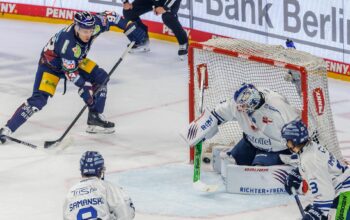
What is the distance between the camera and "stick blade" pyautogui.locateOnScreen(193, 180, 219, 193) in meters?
9.55

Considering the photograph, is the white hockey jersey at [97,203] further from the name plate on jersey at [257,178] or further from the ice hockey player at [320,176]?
the name plate on jersey at [257,178]

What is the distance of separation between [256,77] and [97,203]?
3614 mm

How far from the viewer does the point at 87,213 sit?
22.1 ft

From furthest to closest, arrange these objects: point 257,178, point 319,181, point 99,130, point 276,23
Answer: point 276,23, point 99,130, point 257,178, point 319,181

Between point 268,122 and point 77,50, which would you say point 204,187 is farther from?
point 77,50

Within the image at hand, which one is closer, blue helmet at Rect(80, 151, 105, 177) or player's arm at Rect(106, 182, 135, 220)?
player's arm at Rect(106, 182, 135, 220)

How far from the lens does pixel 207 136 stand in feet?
31.8

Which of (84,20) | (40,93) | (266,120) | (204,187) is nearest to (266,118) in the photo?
(266,120)

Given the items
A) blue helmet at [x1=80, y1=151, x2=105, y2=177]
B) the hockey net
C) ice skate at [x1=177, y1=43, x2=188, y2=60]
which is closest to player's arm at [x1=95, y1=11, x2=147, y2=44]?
the hockey net

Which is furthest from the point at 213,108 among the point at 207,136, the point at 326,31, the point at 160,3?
the point at 160,3

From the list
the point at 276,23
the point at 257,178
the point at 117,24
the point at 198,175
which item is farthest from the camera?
the point at 276,23

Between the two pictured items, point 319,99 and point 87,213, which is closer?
point 87,213

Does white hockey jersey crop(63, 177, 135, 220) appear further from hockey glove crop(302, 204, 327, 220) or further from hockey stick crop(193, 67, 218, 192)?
hockey stick crop(193, 67, 218, 192)

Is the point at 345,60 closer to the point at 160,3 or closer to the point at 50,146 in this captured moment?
the point at 160,3
